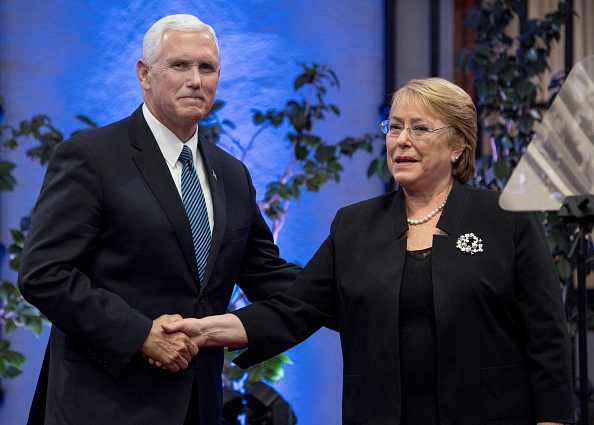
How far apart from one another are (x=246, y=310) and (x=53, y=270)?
56 cm

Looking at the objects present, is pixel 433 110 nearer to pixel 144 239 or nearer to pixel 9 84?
pixel 144 239

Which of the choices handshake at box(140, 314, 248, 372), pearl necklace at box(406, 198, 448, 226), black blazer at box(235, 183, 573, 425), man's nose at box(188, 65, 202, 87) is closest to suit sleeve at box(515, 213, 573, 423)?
black blazer at box(235, 183, 573, 425)

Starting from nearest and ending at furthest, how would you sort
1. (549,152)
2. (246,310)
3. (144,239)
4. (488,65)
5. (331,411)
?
(549,152) < (144,239) < (246,310) < (488,65) < (331,411)

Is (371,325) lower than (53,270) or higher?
lower

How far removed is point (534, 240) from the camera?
7.51 feet

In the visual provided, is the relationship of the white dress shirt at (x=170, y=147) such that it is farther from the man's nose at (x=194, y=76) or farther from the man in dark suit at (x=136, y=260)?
the man's nose at (x=194, y=76)

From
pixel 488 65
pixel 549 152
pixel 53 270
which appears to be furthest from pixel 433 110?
pixel 488 65

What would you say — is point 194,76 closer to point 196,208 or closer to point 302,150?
point 196,208

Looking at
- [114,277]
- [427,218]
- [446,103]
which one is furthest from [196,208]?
[446,103]

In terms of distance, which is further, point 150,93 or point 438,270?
point 150,93

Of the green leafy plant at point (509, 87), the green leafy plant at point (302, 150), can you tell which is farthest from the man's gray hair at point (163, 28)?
the green leafy plant at point (509, 87)

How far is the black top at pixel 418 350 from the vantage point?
2.22m

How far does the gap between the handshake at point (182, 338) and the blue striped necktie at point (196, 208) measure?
131 mm

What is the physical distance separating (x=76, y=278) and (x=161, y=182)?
1.16 ft
